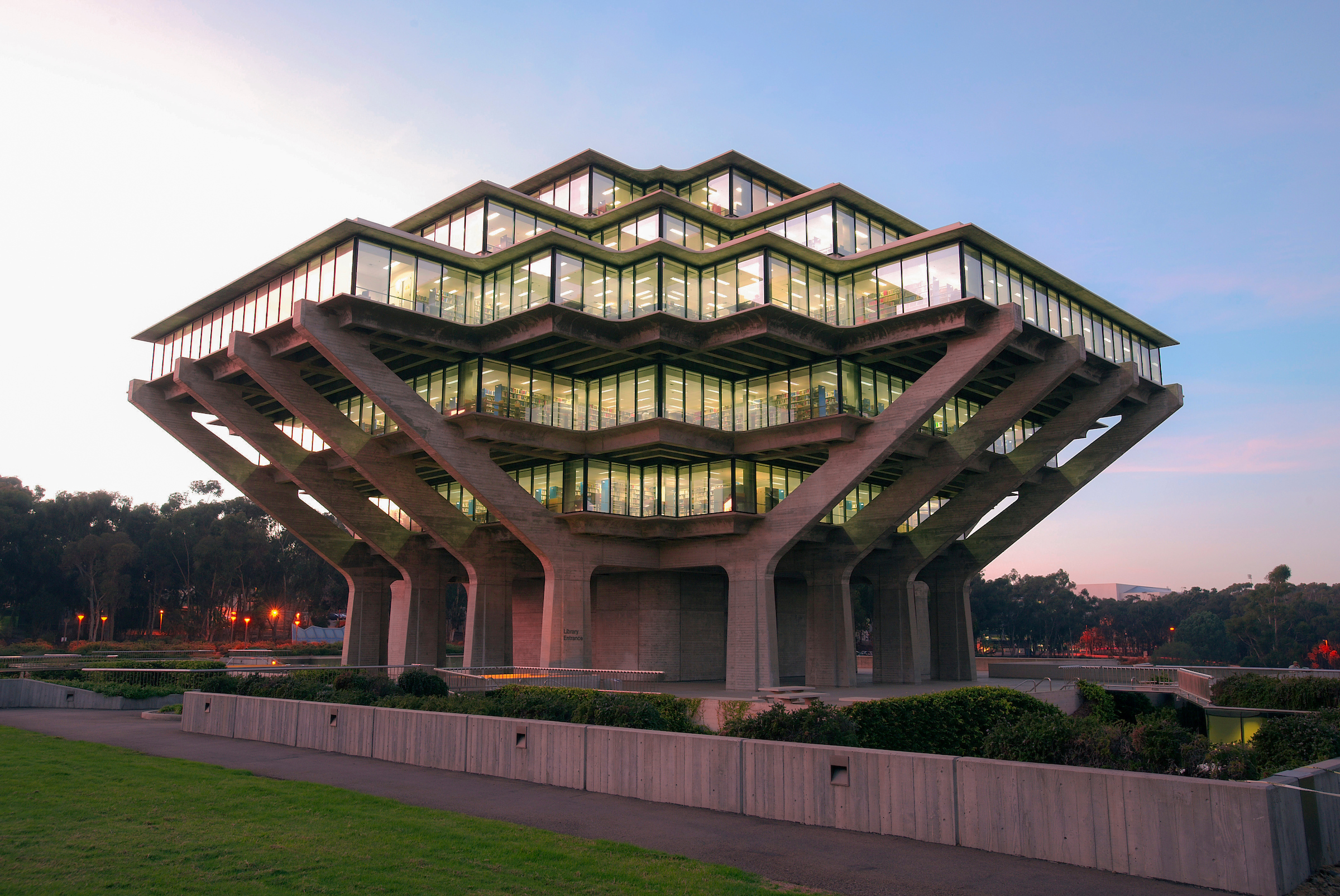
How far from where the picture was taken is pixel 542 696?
60.7ft

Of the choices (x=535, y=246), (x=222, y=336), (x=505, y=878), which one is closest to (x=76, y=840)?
(x=505, y=878)

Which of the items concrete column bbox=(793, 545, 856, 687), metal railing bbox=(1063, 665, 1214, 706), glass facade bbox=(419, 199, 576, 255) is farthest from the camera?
concrete column bbox=(793, 545, 856, 687)

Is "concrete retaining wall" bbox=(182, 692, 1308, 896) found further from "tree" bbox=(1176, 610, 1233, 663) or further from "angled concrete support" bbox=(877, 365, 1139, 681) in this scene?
"tree" bbox=(1176, 610, 1233, 663)

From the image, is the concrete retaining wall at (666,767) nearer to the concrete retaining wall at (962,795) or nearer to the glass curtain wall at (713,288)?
the concrete retaining wall at (962,795)

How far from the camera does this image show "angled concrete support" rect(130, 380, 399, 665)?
155 ft

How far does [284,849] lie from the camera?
32.1ft

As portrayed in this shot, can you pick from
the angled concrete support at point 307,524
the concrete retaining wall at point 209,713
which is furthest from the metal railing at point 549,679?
the angled concrete support at point 307,524

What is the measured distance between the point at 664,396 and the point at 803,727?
27.7 m

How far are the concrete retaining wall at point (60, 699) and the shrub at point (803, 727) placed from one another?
23.1m

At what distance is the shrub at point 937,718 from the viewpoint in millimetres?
22797

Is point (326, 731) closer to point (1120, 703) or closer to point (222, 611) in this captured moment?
point (1120, 703)

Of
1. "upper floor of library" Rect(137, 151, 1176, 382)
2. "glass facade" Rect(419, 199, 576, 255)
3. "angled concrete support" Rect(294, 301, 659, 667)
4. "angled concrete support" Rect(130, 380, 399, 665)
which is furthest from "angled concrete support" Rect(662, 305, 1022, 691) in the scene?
"angled concrete support" Rect(130, 380, 399, 665)

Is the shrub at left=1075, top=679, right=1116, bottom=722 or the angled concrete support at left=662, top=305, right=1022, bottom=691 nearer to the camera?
the shrub at left=1075, top=679, right=1116, bottom=722

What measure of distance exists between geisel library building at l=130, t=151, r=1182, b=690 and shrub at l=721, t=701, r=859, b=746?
2481cm
